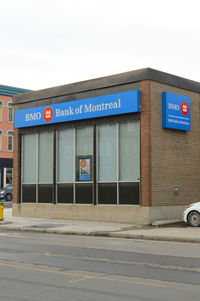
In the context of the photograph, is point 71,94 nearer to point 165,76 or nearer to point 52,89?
point 52,89

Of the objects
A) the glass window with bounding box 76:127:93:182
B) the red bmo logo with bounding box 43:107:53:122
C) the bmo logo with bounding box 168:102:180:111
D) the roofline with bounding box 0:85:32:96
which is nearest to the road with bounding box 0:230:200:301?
the bmo logo with bounding box 168:102:180:111

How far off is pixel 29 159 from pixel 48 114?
301 cm

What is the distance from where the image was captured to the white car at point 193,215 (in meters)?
20.8

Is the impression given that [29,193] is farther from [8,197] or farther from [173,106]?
[8,197]

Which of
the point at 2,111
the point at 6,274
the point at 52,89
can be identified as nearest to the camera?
the point at 6,274

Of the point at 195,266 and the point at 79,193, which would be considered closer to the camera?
the point at 195,266

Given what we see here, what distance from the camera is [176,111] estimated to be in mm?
23781

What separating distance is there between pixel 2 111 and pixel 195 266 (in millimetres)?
51701

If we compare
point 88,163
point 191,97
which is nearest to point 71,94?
point 88,163

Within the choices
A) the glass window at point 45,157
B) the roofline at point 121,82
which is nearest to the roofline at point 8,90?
the roofline at point 121,82

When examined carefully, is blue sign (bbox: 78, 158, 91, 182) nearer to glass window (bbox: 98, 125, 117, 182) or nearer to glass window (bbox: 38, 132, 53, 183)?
glass window (bbox: 98, 125, 117, 182)

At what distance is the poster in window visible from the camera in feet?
82.4

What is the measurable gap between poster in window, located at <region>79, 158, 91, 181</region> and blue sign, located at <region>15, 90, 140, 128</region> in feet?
7.27

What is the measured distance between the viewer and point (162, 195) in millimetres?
22984
